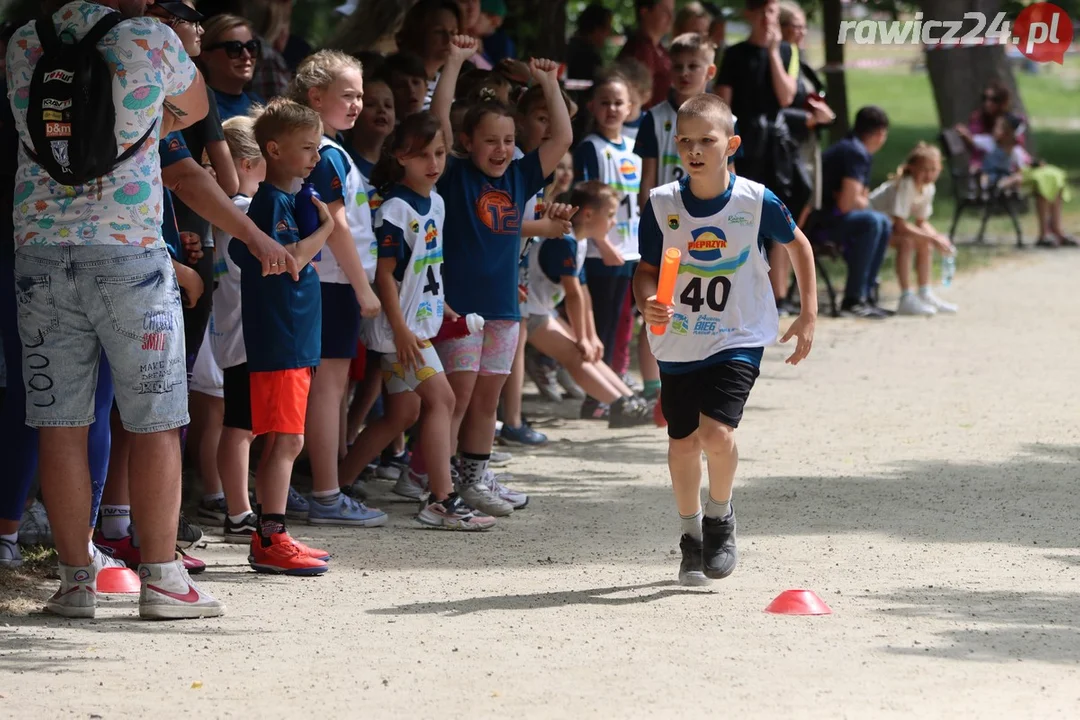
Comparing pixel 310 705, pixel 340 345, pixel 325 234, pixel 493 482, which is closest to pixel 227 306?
pixel 340 345

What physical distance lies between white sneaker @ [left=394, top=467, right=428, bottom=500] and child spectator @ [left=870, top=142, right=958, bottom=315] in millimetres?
7056

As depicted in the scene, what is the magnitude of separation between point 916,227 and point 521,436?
6.37 m

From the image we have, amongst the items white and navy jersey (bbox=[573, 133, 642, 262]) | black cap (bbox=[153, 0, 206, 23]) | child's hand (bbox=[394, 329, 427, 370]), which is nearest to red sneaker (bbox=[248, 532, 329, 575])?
child's hand (bbox=[394, 329, 427, 370])

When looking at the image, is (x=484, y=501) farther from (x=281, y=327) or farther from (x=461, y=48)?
(x=461, y=48)

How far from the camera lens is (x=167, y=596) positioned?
5.29 meters

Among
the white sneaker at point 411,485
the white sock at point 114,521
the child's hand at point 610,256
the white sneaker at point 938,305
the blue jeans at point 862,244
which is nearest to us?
the white sock at point 114,521

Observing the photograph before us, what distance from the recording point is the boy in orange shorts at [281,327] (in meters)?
6.02

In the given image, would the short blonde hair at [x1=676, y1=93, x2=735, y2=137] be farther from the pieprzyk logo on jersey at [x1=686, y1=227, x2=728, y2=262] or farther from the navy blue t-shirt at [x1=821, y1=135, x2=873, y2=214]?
the navy blue t-shirt at [x1=821, y1=135, x2=873, y2=214]

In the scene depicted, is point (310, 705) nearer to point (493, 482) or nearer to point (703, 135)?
point (703, 135)

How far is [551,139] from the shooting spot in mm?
7172

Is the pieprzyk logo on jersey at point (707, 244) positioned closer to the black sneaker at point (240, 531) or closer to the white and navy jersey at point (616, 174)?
the black sneaker at point (240, 531)

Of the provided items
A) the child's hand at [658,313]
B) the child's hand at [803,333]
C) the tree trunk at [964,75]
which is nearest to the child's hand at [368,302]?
the child's hand at [658,313]

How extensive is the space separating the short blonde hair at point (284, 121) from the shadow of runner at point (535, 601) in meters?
1.78

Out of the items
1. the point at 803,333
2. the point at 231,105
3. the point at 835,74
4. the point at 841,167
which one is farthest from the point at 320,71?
the point at 835,74
